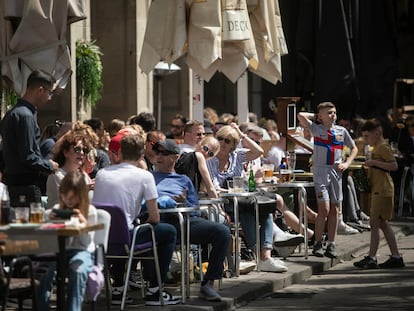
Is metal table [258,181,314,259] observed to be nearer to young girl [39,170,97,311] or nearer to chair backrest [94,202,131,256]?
chair backrest [94,202,131,256]

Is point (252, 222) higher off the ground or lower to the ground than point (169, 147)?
lower

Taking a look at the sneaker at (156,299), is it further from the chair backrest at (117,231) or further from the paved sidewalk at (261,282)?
the chair backrest at (117,231)

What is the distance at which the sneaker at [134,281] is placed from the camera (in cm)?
1294

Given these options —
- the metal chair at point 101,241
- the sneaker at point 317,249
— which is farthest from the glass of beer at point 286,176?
the metal chair at point 101,241

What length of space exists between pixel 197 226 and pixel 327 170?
439 centimetres

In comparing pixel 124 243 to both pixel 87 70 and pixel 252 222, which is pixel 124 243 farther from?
pixel 87 70

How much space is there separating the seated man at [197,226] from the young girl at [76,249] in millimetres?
1921

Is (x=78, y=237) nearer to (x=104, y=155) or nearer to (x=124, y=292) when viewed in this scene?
(x=124, y=292)

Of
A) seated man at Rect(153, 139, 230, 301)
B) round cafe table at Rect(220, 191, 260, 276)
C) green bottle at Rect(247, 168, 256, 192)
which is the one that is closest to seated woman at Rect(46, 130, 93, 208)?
seated man at Rect(153, 139, 230, 301)

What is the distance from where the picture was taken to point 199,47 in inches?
618

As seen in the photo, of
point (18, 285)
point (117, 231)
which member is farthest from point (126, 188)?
point (18, 285)

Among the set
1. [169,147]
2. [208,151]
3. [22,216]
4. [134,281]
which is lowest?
[134,281]

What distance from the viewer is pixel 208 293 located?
39.6ft

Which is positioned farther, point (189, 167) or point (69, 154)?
point (189, 167)
